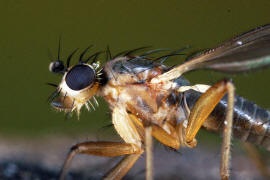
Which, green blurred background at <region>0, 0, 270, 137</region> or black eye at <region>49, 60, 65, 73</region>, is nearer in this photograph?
black eye at <region>49, 60, 65, 73</region>

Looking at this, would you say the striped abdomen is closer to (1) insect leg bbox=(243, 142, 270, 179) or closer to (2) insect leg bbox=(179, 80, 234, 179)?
(2) insect leg bbox=(179, 80, 234, 179)

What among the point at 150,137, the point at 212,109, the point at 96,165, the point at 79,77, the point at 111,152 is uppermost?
the point at 79,77

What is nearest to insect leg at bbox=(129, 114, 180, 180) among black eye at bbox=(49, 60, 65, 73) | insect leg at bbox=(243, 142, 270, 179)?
black eye at bbox=(49, 60, 65, 73)

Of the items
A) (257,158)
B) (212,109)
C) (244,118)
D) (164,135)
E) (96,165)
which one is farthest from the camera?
(257,158)

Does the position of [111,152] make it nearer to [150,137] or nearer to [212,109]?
[150,137]

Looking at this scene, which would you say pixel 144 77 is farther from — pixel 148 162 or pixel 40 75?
pixel 40 75

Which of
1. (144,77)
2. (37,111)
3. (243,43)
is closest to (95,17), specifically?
(37,111)

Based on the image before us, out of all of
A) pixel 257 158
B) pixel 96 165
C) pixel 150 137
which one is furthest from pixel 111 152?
pixel 257 158

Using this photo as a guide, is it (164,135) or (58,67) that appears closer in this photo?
(164,135)
